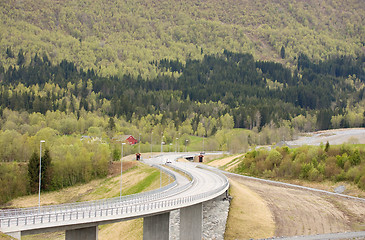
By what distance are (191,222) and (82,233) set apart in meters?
19.2

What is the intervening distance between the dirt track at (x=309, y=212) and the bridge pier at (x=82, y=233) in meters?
28.4

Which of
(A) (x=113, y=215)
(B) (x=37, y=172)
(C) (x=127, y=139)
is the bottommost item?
(B) (x=37, y=172)

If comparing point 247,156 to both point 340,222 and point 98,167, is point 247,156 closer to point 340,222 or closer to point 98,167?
point 98,167

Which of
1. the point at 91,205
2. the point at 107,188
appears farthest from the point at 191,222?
A: the point at 107,188

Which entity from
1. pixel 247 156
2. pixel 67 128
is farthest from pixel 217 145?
pixel 247 156

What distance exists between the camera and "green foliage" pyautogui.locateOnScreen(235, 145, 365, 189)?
9475cm

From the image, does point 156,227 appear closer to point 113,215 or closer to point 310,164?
point 113,215

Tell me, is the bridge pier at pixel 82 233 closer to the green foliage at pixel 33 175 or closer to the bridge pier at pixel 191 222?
the bridge pier at pixel 191 222

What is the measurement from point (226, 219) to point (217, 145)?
129775 mm

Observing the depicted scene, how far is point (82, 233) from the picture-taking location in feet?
152

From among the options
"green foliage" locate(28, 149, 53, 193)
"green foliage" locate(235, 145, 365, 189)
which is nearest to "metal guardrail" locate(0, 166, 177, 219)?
"green foliage" locate(235, 145, 365, 189)

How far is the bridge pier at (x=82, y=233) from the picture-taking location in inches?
1812

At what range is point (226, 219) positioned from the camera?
68.6 meters

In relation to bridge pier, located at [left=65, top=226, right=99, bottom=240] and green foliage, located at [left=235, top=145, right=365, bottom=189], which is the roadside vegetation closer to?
green foliage, located at [left=235, top=145, right=365, bottom=189]
